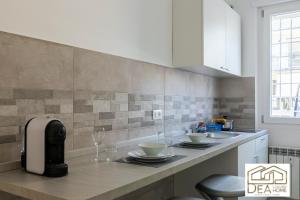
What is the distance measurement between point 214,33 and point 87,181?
1995 mm

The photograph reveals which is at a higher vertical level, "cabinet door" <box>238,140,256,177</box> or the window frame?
the window frame

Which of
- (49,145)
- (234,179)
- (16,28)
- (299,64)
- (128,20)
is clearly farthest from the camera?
(299,64)

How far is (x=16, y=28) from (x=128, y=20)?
874 millimetres

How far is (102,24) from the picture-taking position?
5.77 ft

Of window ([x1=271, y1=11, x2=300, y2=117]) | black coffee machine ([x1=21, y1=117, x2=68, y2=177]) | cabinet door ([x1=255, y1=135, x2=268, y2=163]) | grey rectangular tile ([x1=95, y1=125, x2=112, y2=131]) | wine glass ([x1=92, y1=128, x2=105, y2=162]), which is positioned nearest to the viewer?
black coffee machine ([x1=21, y1=117, x2=68, y2=177])

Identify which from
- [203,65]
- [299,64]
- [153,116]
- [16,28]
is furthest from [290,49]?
[16,28]

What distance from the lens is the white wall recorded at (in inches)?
52.4

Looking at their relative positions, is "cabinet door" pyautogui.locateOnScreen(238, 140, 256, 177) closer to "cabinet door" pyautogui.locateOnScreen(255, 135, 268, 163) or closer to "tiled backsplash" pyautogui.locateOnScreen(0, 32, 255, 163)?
"cabinet door" pyautogui.locateOnScreen(255, 135, 268, 163)

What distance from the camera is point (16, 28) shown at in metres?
1.28

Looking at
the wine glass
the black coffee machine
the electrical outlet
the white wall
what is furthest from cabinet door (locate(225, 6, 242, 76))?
the black coffee machine

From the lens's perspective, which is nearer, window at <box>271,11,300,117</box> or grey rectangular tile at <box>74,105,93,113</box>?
grey rectangular tile at <box>74,105,93,113</box>

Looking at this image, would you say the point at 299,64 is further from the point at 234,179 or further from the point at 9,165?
the point at 9,165

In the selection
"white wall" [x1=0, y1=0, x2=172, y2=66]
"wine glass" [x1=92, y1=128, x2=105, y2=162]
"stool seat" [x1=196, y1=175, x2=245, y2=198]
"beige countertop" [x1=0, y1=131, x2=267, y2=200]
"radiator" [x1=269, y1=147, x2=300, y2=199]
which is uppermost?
"white wall" [x1=0, y1=0, x2=172, y2=66]

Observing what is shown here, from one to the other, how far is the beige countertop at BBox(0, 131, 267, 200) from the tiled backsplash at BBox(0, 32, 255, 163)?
0.71ft
